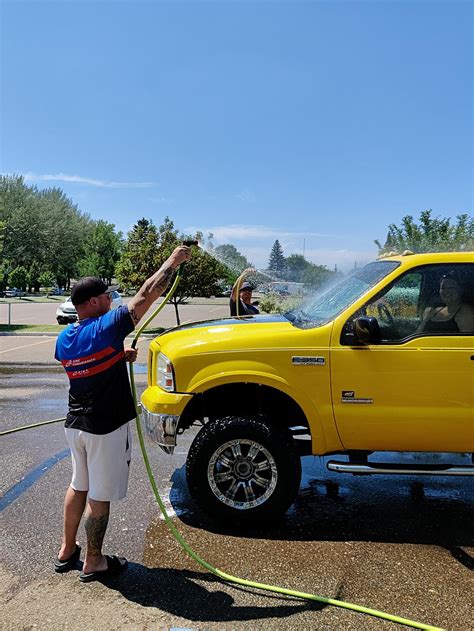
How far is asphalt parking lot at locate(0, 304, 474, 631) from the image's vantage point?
2914 millimetres

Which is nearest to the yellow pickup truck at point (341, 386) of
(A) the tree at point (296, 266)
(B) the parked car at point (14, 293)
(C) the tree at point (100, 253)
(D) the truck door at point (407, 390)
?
(D) the truck door at point (407, 390)

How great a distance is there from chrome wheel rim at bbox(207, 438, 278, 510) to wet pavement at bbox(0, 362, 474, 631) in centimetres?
24

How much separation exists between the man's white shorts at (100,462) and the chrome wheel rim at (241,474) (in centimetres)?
87

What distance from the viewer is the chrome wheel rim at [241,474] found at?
12.9ft

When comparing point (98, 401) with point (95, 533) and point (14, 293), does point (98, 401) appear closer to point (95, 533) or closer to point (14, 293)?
point (95, 533)

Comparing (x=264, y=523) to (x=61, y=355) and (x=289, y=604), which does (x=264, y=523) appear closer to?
(x=289, y=604)

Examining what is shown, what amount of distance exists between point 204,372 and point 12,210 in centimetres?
7015

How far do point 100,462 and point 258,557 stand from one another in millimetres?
1245

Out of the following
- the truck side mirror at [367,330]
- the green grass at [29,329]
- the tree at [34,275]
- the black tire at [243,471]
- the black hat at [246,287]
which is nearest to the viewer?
the truck side mirror at [367,330]

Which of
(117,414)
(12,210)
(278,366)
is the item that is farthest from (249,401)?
(12,210)

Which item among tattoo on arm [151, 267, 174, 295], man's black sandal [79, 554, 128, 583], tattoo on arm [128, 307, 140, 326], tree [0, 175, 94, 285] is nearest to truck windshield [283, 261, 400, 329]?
tattoo on arm [151, 267, 174, 295]

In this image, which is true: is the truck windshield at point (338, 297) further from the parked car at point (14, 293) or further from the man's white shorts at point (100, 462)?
the parked car at point (14, 293)

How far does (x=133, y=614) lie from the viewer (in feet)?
9.52

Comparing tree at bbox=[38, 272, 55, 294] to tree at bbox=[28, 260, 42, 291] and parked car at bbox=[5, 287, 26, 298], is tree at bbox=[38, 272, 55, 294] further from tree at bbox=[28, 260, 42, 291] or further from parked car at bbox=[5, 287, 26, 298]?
parked car at bbox=[5, 287, 26, 298]
